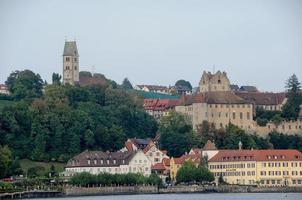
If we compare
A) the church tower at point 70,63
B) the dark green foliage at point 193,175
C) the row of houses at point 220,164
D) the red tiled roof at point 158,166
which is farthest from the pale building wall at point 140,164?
the church tower at point 70,63

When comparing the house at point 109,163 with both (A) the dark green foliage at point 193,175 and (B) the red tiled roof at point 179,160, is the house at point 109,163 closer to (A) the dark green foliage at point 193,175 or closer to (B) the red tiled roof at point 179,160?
(B) the red tiled roof at point 179,160

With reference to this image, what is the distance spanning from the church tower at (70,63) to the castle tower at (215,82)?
733 inches

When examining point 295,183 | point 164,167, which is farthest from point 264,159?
point 164,167

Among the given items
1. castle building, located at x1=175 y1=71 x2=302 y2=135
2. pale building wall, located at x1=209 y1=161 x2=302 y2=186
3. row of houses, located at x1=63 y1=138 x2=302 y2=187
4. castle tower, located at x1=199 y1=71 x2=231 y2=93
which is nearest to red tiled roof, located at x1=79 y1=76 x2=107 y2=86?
castle tower, located at x1=199 y1=71 x2=231 y2=93

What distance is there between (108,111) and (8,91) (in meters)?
26.6

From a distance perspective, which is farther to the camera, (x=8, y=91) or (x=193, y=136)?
(x=8, y=91)

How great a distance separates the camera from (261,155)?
13475 cm

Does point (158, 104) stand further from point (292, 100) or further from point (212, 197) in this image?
point (212, 197)

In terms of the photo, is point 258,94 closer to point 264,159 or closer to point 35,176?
point 264,159

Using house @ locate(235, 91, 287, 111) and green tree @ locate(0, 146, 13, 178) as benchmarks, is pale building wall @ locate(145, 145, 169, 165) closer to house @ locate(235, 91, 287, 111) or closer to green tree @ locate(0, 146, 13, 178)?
green tree @ locate(0, 146, 13, 178)

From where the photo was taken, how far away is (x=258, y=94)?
551ft

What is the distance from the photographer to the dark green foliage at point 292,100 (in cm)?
15738

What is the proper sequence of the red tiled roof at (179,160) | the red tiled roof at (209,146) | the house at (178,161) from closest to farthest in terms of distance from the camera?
the house at (178,161) → the red tiled roof at (179,160) → the red tiled roof at (209,146)

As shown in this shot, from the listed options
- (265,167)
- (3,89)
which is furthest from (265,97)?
(3,89)
